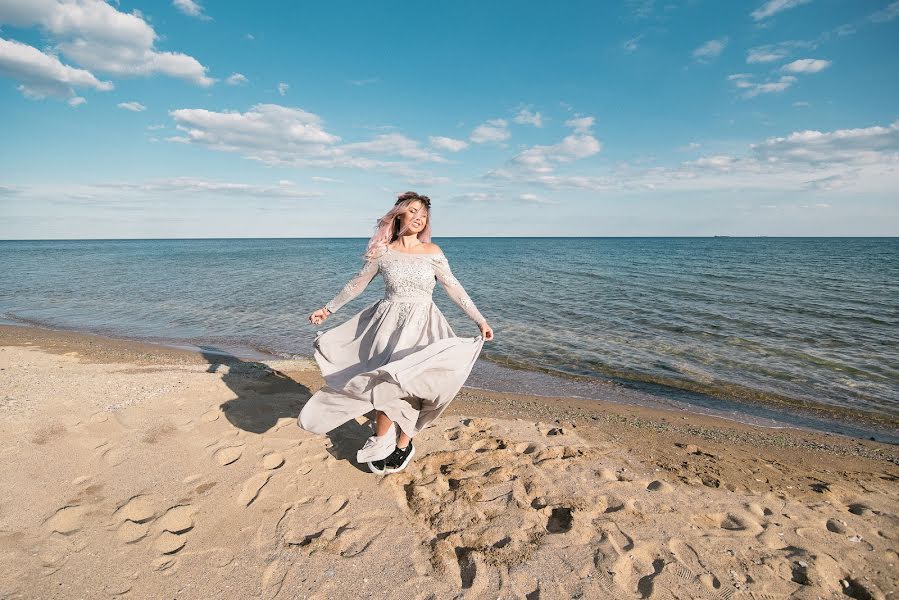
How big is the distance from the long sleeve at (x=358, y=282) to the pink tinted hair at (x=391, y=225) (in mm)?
87

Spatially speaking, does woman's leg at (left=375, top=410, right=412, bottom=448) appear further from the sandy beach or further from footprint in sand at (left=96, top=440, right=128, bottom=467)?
footprint in sand at (left=96, top=440, right=128, bottom=467)

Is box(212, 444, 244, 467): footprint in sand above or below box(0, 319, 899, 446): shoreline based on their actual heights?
above

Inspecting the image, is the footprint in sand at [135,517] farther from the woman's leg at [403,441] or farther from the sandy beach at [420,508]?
the woman's leg at [403,441]

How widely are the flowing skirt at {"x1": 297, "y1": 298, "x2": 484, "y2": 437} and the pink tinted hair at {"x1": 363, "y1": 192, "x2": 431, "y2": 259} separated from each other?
58 centimetres

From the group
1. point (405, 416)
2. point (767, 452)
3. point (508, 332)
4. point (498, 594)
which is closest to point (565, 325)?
point (508, 332)

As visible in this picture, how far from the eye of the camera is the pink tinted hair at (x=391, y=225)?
454 centimetres

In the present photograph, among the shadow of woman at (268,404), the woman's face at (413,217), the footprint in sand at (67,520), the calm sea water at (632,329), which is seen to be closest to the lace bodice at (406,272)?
the woman's face at (413,217)

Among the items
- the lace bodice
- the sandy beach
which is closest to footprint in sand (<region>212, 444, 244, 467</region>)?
the sandy beach

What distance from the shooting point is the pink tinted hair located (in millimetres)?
4543

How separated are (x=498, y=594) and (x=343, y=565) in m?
1.10

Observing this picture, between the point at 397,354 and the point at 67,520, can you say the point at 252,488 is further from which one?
the point at 397,354

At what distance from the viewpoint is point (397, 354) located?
418 cm

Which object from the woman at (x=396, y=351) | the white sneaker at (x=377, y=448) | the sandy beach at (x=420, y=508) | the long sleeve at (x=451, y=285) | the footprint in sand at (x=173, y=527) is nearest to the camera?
the sandy beach at (x=420, y=508)

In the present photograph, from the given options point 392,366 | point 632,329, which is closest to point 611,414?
point 392,366
